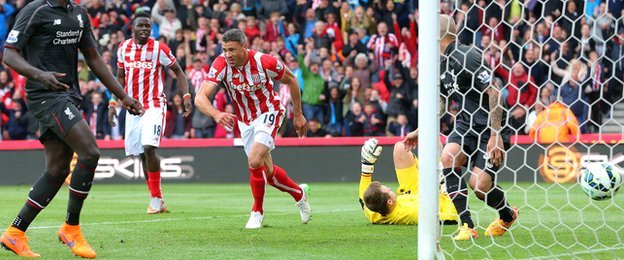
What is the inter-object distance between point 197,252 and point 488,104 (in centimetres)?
270

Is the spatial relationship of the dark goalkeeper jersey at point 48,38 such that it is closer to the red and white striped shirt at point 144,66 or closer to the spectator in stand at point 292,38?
the red and white striped shirt at point 144,66

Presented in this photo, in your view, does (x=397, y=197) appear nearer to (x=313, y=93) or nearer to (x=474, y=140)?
(x=474, y=140)

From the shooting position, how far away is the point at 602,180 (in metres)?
8.45

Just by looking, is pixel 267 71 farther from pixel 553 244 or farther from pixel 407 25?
pixel 407 25

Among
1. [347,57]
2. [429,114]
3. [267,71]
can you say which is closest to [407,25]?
[347,57]

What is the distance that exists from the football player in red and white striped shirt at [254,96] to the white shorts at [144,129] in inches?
89.4

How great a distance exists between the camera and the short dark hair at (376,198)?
9.44 meters

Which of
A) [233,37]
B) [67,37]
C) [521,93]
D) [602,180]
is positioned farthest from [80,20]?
[521,93]

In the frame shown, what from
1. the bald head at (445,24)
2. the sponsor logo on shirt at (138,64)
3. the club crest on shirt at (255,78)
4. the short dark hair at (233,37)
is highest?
the bald head at (445,24)

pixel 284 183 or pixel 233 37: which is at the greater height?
pixel 233 37

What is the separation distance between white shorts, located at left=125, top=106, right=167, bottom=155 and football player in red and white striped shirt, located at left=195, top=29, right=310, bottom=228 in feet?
7.45

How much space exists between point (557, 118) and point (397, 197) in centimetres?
517

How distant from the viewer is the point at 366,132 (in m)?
19.7

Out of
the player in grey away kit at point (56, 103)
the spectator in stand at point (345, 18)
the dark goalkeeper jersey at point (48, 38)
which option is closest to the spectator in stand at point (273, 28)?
the spectator in stand at point (345, 18)
